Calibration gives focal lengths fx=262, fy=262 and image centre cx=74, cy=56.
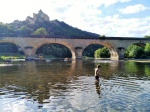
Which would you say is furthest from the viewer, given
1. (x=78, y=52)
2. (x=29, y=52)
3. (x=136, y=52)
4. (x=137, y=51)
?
(x=136, y=52)

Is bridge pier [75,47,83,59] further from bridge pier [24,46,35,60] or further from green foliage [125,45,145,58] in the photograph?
green foliage [125,45,145,58]

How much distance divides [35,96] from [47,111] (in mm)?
3547

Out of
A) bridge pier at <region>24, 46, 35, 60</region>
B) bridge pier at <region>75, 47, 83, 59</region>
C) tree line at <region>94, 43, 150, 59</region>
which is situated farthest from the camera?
tree line at <region>94, 43, 150, 59</region>

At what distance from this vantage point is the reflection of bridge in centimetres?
8081

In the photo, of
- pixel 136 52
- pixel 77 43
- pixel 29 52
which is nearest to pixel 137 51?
pixel 136 52

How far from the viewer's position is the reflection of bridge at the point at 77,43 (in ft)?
265

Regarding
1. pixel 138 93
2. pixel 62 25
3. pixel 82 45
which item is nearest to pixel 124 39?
pixel 82 45

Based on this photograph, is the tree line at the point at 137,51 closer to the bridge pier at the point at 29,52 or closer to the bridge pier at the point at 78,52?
the bridge pier at the point at 78,52

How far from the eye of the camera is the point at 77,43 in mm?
86562

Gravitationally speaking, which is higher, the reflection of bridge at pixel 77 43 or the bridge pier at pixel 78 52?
the reflection of bridge at pixel 77 43

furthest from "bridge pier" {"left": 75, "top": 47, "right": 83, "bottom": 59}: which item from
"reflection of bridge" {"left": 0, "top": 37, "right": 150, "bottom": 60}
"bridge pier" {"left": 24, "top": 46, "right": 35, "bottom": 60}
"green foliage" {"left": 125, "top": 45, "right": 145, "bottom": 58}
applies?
"green foliage" {"left": 125, "top": 45, "right": 145, "bottom": 58}

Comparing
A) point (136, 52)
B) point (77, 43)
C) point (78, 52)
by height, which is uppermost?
point (77, 43)

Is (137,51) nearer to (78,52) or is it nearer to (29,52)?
(78,52)

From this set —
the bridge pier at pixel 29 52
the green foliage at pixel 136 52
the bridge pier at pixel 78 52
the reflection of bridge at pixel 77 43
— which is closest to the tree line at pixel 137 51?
the green foliage at pixel 136 52
